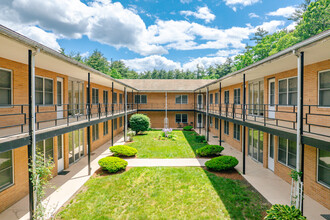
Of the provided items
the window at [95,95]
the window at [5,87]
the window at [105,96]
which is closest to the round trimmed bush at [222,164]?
the window at [5,87]

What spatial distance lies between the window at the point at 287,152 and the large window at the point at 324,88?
7.88 feet

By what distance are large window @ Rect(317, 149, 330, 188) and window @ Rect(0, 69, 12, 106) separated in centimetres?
1256

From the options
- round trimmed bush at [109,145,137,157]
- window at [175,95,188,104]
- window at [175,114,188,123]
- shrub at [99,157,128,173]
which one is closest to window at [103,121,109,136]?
round trimmed bush at [109,145,137,157]

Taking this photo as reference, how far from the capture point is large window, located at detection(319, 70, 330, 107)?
670 centimetres

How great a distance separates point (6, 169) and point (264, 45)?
159ft

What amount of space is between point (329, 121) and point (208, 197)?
5604 millimetres

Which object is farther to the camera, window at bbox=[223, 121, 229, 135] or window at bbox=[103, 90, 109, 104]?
window at bbox=[223, 121, 229, 135]

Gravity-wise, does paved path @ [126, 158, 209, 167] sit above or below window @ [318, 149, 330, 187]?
below

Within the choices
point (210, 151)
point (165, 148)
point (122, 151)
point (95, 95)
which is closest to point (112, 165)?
point (122, 151)

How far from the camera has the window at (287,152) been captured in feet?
27.5

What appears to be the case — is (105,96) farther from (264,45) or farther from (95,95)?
(264,45)

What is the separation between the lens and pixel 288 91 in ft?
29.3

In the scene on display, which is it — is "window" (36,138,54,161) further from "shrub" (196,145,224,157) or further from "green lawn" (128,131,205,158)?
"shrub" (196,145,224,157)

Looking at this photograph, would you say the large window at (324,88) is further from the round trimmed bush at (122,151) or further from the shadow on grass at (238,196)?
the round trimmed bush at (122,151)
